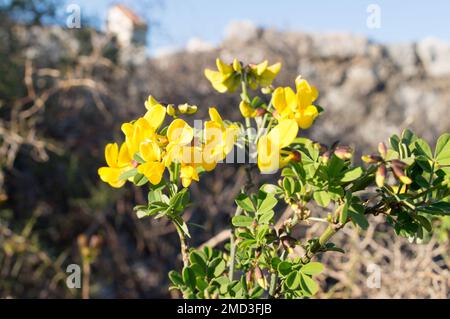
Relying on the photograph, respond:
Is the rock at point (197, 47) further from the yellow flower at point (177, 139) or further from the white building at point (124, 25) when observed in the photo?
the yellow flower at point (177, 139)

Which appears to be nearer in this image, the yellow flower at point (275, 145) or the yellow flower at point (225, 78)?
the yellow flower at point (275, 145)

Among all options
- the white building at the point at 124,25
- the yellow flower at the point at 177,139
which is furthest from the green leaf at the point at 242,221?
the white building at the point at 124,25

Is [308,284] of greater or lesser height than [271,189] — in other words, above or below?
below

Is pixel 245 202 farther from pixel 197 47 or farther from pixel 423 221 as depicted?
pixel 197 47

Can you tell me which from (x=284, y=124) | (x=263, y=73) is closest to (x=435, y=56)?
(x=263, y=73)

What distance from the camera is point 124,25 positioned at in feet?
11.0

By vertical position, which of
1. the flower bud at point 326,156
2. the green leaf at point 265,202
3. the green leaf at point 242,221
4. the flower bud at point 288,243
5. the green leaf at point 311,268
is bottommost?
the green leaf at point 311,268

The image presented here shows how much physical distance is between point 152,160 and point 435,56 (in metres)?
7.00

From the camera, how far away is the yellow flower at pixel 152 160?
549mm

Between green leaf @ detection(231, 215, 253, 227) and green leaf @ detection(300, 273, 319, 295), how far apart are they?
0.09 meters

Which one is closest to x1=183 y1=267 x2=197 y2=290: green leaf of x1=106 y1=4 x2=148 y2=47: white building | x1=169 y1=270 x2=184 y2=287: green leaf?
x1=169 y1=270 x2=184 y2=287: green leaf

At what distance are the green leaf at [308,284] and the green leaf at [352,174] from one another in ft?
0.45

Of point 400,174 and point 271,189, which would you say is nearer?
point 400,174
